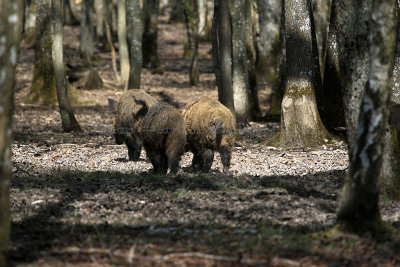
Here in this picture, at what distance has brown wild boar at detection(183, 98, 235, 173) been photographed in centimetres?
1055

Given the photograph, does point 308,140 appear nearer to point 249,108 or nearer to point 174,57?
point 249,108

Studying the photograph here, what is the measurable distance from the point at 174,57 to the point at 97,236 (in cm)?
3172

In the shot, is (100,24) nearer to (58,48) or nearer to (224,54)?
(58,48)

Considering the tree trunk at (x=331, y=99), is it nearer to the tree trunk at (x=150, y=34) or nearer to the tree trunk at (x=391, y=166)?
the tree trunk at (x=391, y=166)

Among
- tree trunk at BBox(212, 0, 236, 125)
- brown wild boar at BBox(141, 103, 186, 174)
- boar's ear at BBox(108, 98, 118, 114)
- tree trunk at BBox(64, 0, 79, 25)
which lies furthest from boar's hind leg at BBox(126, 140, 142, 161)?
tree trunk at BBox(64, 0, 79, 25)

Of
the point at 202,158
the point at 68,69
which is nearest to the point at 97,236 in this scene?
the point at 202,158

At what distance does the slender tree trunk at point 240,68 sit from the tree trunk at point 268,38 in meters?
6.98

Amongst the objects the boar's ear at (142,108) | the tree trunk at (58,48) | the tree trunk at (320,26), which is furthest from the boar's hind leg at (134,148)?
the tree trunk at (320,26)

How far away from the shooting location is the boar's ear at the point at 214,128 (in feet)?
34.4

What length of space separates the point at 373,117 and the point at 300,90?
24.8ft

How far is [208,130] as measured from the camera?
10547 mm

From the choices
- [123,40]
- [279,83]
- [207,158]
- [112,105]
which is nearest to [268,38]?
[123,40]

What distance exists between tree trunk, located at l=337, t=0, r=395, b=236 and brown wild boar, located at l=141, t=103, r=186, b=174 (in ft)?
14.6

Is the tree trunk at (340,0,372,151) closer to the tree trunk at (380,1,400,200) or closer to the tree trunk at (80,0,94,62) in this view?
the tree trunk at (380,1,400,200)
